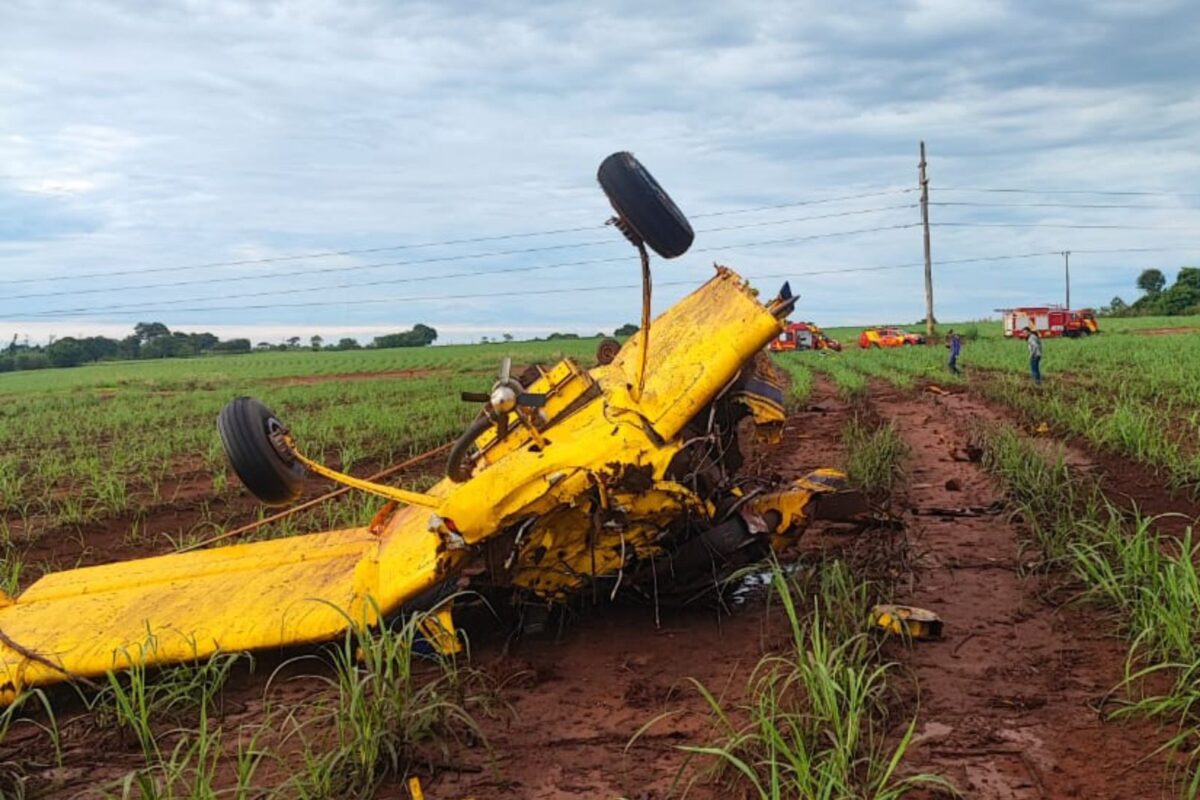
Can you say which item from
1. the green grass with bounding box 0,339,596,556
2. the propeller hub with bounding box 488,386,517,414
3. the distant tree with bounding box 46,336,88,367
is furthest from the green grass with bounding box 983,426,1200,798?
the distant tree with bounding box 46,336,88,367

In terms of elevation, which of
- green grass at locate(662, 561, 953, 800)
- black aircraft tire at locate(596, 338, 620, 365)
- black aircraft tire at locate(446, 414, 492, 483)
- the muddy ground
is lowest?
the muddy ground

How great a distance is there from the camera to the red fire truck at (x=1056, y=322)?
130ft

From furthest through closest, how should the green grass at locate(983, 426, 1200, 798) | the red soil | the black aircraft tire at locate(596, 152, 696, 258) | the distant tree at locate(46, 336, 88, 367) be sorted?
the distant tree at locate(46, 336, 88, 367), the red soil, the black aircraft tire at locate(596, 152, 696, 258), the green grass at locate(983, 426, 1200, 798)

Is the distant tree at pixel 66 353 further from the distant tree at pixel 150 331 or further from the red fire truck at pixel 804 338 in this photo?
the red fire truck at pixel 804 338

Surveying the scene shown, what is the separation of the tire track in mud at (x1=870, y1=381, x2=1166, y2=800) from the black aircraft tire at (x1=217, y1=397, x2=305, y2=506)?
95.4 inches

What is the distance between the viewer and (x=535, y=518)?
3.25 metres

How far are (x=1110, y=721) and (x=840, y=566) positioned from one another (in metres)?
1.17

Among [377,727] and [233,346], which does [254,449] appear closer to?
[377,727]

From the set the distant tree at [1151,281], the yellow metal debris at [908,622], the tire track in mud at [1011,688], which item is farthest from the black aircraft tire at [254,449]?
the distant tree at [1151,281]

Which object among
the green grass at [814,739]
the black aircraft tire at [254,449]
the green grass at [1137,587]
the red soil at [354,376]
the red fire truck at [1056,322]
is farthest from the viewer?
the red fire truck at [1056,322]

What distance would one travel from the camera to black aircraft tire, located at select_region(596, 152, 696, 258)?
3.21 metres

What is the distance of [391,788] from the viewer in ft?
8.34

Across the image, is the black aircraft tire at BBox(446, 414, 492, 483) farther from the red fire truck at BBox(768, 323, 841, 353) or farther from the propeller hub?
the red fire truck at BBox(768, 323, 841, 353)

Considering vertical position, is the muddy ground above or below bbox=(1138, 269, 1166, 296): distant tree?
below
